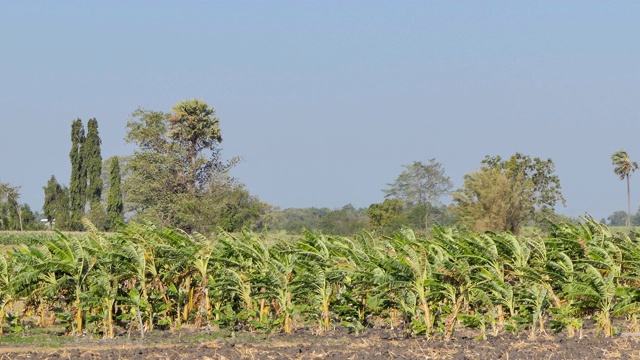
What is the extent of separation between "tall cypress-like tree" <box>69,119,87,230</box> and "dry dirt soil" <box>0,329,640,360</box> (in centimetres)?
6542

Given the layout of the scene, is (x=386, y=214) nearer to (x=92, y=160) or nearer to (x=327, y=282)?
(x=92, y=160)

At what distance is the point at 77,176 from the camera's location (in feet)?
259

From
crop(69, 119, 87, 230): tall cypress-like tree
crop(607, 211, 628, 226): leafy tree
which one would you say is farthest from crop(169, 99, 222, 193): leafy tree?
crop(607, 211, 628, 226): leafy tree

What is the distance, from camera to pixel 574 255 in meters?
17.4

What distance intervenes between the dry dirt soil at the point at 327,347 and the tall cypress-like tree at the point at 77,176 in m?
65.4

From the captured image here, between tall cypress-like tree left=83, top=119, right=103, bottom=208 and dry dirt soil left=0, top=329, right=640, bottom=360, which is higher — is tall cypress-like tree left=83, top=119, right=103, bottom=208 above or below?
above

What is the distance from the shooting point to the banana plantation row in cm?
1488

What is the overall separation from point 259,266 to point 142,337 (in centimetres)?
233

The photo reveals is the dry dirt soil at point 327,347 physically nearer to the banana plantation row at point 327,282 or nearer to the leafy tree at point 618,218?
the banana plantation row at point 327,282

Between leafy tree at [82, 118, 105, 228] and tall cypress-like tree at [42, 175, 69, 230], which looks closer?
leafy tree at [82, 118, 105, 228]

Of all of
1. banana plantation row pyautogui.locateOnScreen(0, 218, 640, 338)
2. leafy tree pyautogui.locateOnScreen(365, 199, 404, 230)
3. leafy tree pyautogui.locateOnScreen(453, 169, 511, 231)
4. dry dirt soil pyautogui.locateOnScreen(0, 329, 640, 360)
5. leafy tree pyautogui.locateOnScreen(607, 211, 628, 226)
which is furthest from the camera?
leafy tree pyautogui.locateOnScreen(607, 211, 628, 226)

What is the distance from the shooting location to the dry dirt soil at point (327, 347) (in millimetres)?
12578

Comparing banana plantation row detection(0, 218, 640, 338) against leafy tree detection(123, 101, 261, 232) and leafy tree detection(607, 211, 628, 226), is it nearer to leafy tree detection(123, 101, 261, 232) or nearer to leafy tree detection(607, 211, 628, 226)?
leafy tree detection(123, 101, 261, 232)

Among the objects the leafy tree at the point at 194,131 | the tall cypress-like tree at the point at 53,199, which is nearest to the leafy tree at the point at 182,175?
the leafy tree at the point at 194,131
